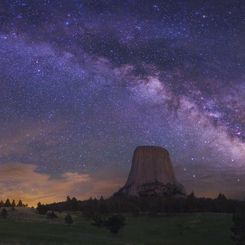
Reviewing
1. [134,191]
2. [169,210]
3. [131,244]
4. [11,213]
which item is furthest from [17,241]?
[134,191]

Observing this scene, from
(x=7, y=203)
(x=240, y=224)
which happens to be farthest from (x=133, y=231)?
(x=7, y=203)

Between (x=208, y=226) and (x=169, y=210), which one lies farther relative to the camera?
(x=169, y=210)

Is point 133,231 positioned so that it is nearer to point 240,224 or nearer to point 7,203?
point 240,224

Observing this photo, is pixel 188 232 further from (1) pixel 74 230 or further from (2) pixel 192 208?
(2) pixel 192 208

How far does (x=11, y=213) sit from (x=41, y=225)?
18.0 m

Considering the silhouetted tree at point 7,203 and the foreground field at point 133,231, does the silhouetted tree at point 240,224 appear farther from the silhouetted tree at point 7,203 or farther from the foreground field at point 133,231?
the silhouetted tree at point 7,203

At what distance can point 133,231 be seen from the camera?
79438 mm

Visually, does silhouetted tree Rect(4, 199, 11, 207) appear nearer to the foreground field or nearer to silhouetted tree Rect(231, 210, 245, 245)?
the foreground field

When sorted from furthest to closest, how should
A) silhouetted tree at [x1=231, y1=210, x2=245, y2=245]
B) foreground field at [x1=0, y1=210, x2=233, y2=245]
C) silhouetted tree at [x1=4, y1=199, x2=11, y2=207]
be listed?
silhouetted tree at [x1=4, y1=199, x2=11, y2=207]
silhouetted tree at [x1=231, y1=210, x2=245, y2=245]
foreground field at [x1=0, y1=210, x2=233, y2=245]

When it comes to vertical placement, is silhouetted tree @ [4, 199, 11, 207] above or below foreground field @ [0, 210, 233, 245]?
above

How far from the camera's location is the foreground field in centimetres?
5706

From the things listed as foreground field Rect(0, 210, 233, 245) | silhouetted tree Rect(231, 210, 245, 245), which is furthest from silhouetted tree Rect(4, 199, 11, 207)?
silhouetted tree Rect(231, 210, 245, 245)

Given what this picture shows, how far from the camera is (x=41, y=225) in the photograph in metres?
71.7

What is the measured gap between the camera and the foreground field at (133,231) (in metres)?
57.1
